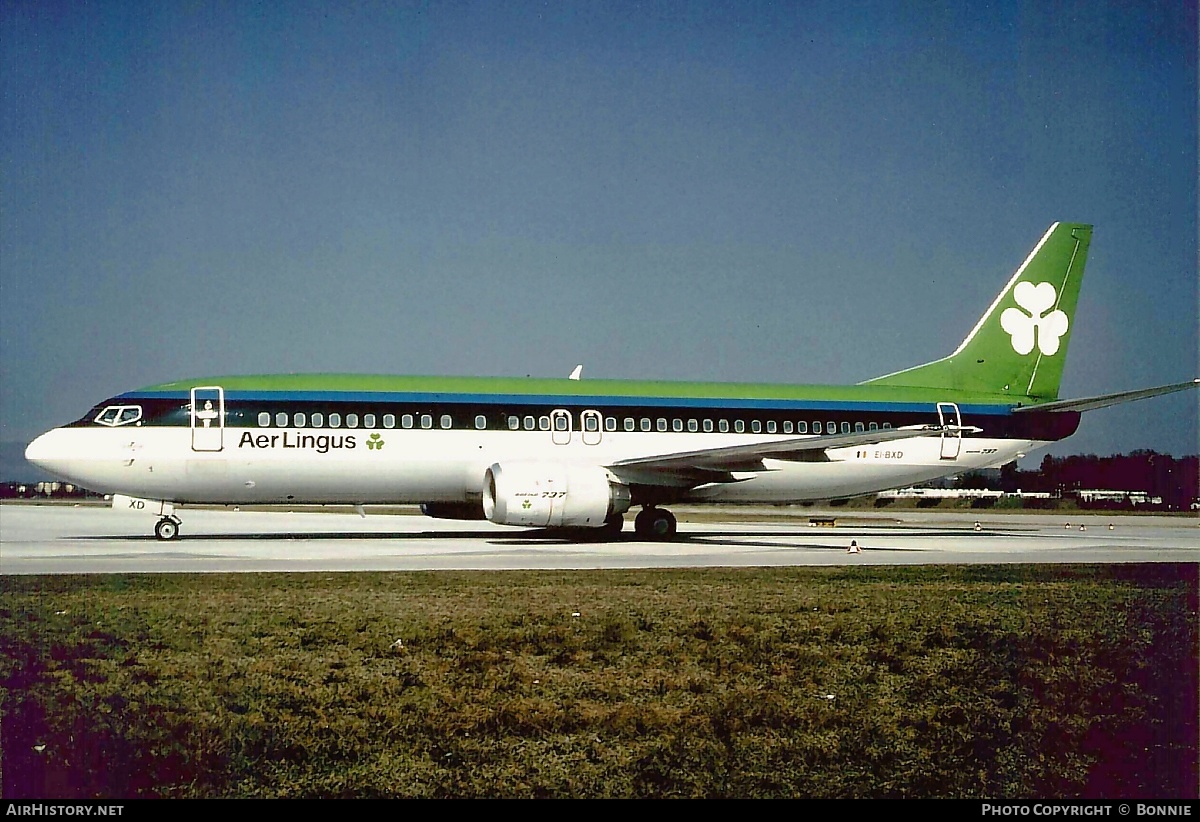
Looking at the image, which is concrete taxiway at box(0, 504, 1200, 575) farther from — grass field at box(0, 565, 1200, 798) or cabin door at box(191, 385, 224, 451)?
grass field at box(0, 565, 1200, 798)

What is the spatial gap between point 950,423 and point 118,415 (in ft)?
66.4

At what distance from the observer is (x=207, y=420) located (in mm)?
22328

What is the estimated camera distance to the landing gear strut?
2555 centimetres

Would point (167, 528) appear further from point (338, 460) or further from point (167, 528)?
point (338, 460)

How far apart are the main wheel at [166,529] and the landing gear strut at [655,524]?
10.4 m

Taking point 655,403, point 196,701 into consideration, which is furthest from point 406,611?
point 655,403

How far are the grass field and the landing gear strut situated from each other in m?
13.6

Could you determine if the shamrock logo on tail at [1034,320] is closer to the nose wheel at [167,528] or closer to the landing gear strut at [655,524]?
the landing gear strut at [655,524]

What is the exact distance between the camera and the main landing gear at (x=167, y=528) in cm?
2194

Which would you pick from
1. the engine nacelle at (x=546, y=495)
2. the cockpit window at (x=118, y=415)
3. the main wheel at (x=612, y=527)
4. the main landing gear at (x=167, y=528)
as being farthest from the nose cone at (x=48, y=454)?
the main wheel at (x=612, y=527)

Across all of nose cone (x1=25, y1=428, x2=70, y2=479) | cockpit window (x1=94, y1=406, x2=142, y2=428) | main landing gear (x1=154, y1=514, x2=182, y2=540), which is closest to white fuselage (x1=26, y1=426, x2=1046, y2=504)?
nose cone (x1=25, y1=428, x2=70, y2=479)

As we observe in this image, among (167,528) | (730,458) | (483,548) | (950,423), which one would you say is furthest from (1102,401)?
(167,528)

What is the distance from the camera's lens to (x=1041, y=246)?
29.8m

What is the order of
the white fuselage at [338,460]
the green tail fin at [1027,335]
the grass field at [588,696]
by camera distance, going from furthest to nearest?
1. the green tail fin at [1027,335]
2. the white fuselage at [338,460]
3. the grass field at [588,696]
